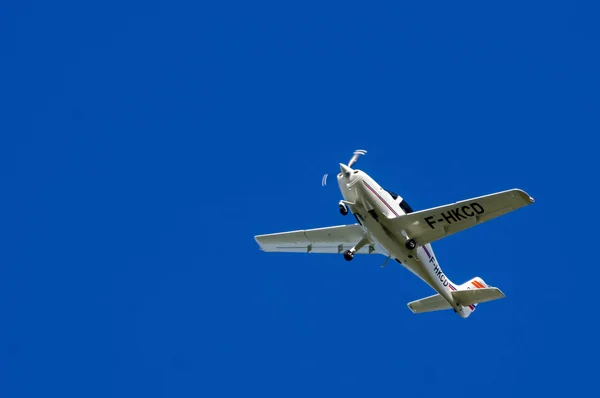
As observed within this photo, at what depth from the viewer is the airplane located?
29.5 m

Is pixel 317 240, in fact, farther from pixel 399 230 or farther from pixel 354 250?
pixel 399 230

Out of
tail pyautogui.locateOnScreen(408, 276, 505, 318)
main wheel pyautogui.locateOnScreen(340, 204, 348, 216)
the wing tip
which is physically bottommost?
the wing tip

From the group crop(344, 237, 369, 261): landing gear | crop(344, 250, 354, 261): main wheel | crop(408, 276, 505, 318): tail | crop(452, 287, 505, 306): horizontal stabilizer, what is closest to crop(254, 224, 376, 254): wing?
crop(344, 237, 369, 261): landing gear

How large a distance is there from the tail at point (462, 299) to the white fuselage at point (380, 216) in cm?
201

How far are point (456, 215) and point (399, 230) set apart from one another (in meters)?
2.06

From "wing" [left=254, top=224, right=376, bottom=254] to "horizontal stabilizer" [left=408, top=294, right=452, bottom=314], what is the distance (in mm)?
3197

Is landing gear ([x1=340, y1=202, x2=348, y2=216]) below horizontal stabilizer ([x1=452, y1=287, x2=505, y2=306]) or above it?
above

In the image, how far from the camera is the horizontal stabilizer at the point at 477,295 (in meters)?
32.4

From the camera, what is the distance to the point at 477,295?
109 feet

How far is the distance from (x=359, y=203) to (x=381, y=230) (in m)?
1.43

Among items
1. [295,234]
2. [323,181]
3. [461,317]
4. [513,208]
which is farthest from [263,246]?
[513,208]

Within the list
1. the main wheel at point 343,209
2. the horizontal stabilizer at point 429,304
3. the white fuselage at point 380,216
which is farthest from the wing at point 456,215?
the horizontal stabilizer at point 429,304

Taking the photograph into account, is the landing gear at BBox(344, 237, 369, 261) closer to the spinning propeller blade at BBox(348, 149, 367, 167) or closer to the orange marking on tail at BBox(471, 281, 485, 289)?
the spinning propeller blade at BBox(348, 149, 367, 167)

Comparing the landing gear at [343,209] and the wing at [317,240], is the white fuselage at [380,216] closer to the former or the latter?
the landing gear at [343,209]
